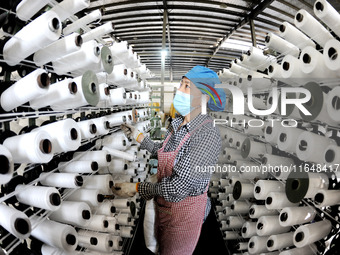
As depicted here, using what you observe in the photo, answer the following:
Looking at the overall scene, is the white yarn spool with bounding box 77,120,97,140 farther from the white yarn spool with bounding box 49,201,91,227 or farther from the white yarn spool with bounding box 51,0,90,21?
the white yarn spool with bounding box 51,0,90,21

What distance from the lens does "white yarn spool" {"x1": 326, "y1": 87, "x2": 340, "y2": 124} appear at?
93 cm

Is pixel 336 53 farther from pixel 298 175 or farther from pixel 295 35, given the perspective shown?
pixel 298 175

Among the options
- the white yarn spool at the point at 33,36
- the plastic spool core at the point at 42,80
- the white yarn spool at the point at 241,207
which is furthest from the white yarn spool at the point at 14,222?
the white yarn spool at the point at 241,207

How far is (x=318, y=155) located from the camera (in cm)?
108

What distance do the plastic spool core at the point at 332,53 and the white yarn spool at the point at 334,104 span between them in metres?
0.16

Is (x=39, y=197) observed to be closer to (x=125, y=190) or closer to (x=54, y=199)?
(x=54, y=199)

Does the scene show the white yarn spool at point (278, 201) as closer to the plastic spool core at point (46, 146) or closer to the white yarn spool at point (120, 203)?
the white yarn spool at point (120, 203)

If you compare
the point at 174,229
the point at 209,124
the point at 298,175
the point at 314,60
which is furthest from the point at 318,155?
the point at 174,229

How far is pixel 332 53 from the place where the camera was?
0.93m

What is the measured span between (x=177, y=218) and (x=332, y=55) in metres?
1.37

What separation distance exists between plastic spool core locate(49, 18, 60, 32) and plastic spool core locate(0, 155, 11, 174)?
494mm

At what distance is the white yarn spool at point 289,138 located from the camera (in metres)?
1.25

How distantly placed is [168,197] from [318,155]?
3.14ft

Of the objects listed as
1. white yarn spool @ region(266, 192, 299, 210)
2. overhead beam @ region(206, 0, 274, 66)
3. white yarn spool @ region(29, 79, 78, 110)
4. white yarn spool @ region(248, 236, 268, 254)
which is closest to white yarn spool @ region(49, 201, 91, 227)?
white yarn spool @ region(29, 79, 78, 110)
